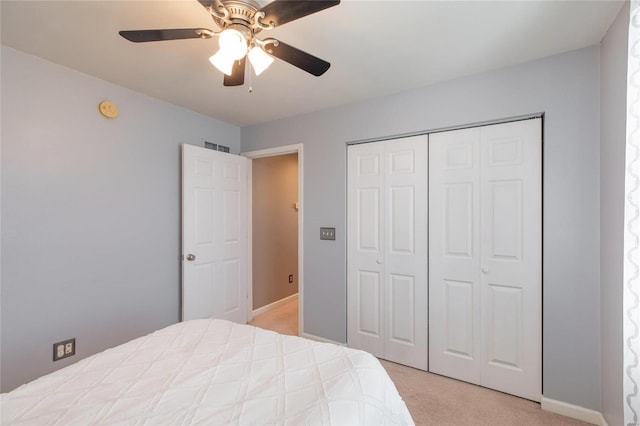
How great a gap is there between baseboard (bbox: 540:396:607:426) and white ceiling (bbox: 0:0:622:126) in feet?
7.64

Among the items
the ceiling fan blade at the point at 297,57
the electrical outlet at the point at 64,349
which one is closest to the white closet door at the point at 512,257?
the ceiling fan blade at the point at 297,57

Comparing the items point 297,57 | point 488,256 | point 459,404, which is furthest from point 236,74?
point 459,404

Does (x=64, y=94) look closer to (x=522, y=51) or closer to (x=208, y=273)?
(x=208, y=273)

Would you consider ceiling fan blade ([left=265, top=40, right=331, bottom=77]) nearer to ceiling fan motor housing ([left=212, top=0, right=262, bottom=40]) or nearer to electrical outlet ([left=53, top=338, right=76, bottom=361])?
ceiling fan motor housing ([left=212, top=0, right=262, bottom=40])

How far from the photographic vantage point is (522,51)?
6.18 ft

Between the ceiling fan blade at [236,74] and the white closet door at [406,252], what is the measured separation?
147 cm

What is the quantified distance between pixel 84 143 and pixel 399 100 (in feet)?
8.44

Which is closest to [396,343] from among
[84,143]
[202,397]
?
[202,397]

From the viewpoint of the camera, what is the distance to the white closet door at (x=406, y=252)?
8.03 ft

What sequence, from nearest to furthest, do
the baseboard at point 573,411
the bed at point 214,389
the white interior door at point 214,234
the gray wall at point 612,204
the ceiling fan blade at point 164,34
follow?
the bed at point 214,389
the ceiling fan blade at point 164,34
the gray wall at point 612,204
the baseboard at point 573,411
the white interior door at point 214,234

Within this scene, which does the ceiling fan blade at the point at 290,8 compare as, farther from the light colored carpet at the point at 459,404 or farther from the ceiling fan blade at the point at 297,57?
the light colored carpet at the point at 459,404

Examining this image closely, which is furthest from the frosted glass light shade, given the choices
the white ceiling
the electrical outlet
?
the electrical outlet

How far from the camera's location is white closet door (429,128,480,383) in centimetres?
223

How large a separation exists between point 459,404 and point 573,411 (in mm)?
688
